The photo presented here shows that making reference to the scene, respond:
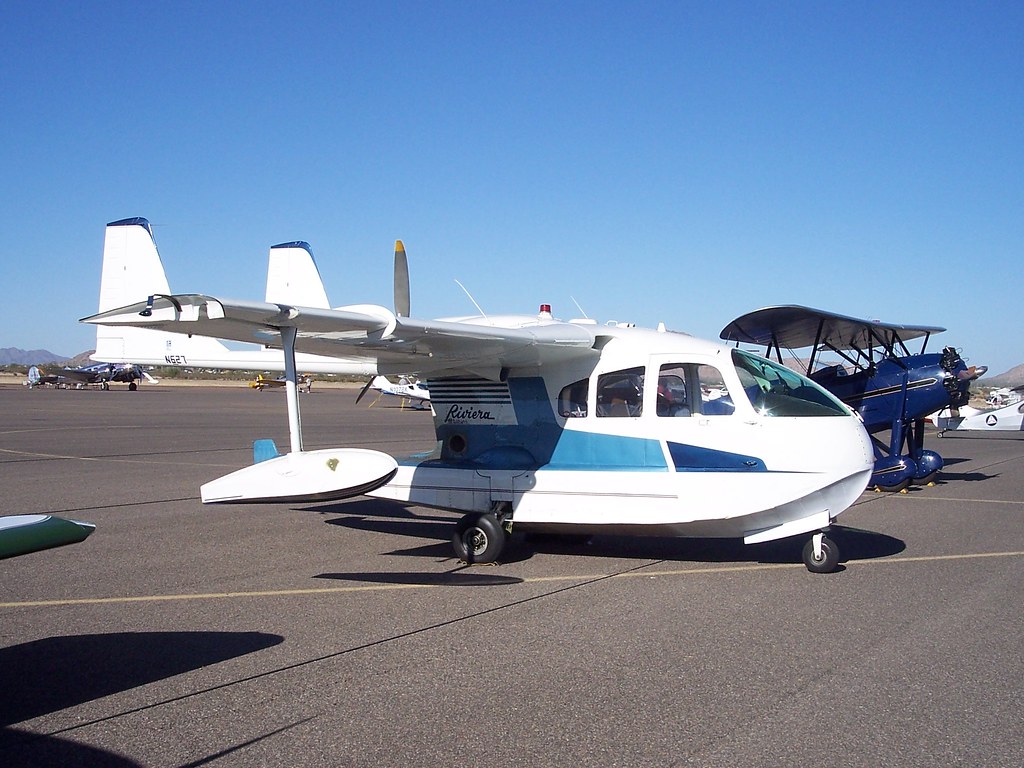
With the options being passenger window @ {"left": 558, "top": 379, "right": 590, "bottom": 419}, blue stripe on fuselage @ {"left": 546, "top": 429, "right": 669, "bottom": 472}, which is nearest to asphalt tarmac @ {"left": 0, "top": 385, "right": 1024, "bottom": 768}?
blue stripe on fuselage @ {"left": 546, "top": 429, "right": 669, "bottom": 472}

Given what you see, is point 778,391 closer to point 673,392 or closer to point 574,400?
point 673,392

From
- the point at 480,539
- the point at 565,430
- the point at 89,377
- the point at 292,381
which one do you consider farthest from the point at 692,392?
the point at 89,377

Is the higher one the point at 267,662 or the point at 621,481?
the point at 621,481

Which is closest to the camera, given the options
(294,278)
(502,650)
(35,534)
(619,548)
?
(35,534)

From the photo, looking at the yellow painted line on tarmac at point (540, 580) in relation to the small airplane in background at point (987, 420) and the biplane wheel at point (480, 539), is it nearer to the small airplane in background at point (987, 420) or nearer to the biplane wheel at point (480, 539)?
the biplane wheel at point (480, 539)

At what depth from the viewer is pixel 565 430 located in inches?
360

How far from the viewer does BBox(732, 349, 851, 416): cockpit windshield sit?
8289 millimetres

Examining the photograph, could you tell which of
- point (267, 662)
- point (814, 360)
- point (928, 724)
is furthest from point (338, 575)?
point (814, 360)

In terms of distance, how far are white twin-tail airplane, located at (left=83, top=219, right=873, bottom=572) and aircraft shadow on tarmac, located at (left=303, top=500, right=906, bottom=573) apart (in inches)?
22.1

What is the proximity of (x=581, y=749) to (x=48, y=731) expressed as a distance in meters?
2.73

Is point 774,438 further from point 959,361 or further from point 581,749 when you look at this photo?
point 959,361

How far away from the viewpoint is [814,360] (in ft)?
50.8

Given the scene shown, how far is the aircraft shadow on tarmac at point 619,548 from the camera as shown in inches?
323

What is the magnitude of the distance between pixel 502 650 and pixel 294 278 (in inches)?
322
